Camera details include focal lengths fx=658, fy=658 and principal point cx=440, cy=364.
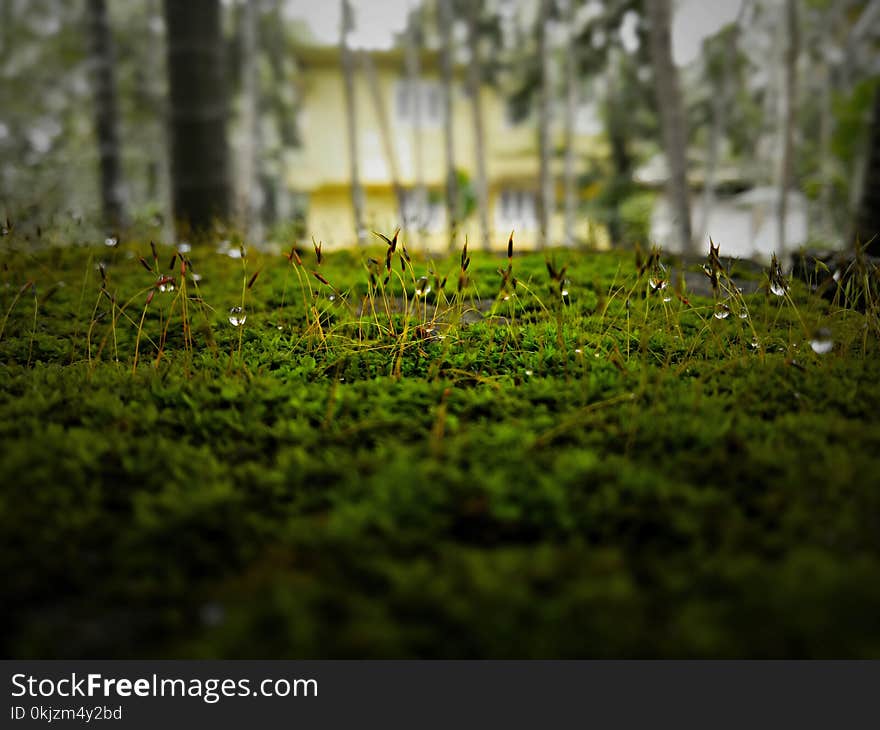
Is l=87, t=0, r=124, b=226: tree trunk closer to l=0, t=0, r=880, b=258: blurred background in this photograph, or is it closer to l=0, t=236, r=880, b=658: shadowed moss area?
l=0, t=0, r=880, b=258: blurred background

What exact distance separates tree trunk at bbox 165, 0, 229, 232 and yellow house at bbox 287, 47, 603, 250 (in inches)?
493

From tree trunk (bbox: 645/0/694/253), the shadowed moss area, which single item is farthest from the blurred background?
the shadowed moss area

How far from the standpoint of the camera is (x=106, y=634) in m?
1.32

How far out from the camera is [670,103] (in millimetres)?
8430

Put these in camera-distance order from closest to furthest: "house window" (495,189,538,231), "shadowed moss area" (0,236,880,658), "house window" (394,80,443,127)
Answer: "shadowed moss area" (0,236,880,658) < "house window" (394,80,443,127) < "house window" (495,189,538,231)

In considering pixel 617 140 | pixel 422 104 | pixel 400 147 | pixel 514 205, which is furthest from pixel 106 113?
pixel 514 205

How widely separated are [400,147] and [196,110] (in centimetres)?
1461

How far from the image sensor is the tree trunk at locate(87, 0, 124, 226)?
823 cm

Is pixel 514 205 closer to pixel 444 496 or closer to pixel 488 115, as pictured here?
pixel 488 115

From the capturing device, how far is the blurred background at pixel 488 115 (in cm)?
1409

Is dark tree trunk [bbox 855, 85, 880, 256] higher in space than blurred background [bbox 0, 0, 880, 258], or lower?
lower

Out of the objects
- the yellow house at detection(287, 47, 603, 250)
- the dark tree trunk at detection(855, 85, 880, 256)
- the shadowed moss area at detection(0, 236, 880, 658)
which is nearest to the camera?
the shadowed moss area at detection(0, 236, 880, 658)

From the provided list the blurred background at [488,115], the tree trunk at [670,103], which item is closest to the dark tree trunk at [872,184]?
the tree trunk at [670,103]
